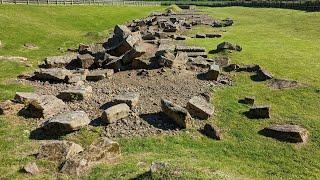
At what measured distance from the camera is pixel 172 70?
90.9ft

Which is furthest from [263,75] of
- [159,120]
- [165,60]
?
[159,120]

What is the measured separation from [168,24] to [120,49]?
20287mm

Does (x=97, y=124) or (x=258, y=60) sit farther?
(x=258, y=60)

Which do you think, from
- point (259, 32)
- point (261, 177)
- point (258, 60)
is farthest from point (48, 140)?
point (259, 32)

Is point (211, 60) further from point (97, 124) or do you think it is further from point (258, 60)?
point (97, 124)

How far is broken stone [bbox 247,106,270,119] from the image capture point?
21.3 meters

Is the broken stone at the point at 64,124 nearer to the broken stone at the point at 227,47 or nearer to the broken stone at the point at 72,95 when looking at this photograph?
the broken stone at the point at 72,95

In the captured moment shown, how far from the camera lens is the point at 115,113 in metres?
20.4

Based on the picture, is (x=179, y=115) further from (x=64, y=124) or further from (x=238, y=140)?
(x=64, y=124)

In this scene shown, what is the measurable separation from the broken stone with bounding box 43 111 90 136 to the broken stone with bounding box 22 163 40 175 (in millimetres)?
3127

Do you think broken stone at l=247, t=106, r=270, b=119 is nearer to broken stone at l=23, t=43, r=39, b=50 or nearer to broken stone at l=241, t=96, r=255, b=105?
broken stone at l=241, t=96, r=255, b=105

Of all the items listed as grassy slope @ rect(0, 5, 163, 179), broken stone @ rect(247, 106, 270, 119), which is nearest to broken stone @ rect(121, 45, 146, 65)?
grassy slope @ rect(0, 5, 163, 179)

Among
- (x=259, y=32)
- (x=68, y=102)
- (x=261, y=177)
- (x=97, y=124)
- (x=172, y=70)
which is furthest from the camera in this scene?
(x=259, y=32)

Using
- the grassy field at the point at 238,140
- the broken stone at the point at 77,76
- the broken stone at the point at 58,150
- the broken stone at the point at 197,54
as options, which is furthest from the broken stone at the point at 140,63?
the broken stone at the point at 58,150
